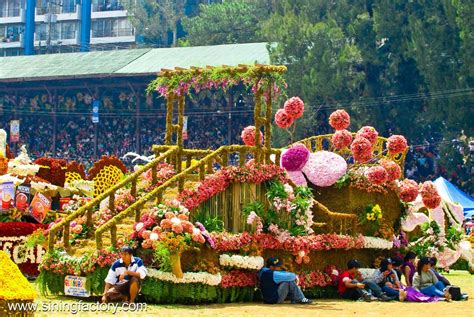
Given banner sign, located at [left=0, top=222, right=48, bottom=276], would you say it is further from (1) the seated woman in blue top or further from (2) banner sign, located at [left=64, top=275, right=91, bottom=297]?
(1) the seated woman in blue top

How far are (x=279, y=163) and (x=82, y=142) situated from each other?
36633 millimetres

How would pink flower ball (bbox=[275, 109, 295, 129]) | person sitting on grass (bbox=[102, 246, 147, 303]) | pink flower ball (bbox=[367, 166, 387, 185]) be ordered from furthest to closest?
1. pink flower ball (bbox=[275, 109, 295, 129])
2. pink flower ball (bbox=[367, 166, 387, 185])
3. person sitting on grass (bbox=[102, 246, 147, 303])

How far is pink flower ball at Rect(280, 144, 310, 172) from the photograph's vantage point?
63.2 ft

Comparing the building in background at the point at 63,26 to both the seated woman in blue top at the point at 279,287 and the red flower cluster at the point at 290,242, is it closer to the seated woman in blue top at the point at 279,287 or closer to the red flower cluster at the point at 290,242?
the red flower cluster at the point at 290,242

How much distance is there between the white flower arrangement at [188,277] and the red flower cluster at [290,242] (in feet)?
1.70

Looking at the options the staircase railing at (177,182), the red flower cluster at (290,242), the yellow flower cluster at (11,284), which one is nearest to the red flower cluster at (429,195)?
the red flower cluster at (290,242)

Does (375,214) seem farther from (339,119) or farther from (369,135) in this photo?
(339,119)

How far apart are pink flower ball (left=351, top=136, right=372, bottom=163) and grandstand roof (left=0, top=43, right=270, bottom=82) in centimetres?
2812

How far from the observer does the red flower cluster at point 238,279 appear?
1703 centimetres

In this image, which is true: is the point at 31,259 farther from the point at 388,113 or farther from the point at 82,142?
the point at 82,142

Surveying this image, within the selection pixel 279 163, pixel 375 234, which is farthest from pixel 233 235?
pixel 375 234

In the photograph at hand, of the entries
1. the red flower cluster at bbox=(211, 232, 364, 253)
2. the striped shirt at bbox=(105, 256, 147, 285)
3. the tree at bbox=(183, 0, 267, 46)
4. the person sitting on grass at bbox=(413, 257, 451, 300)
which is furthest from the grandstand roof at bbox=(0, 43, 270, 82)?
the striped shirt at bbox=(105, 256, 147, 285)

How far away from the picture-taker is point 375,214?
769 inches

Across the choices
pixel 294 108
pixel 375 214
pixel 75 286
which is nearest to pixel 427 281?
pixel 375 214
